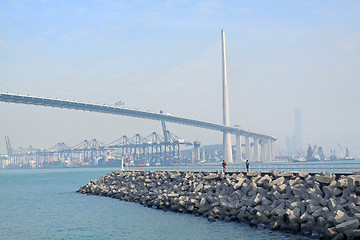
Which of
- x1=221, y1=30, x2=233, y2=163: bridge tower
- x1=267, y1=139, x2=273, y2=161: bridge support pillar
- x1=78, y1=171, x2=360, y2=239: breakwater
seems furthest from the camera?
x1=267, y1=139, x2=273, y2=161: bridge support pillar

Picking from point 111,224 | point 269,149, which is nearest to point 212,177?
point 111,224

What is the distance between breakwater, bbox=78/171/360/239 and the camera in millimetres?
16453

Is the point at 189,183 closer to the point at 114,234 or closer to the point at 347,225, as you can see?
the point at 114,234

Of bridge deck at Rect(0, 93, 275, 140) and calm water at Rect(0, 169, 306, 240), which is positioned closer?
calm water at Rect(0, 169, 306, 240)

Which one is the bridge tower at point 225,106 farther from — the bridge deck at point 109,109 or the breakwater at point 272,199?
the breakwater at point 272,199

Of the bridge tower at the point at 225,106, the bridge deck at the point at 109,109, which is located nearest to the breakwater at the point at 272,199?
the bridge deck at the point at 109,109

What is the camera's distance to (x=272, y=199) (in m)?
20.7

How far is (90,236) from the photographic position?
64.2 ft

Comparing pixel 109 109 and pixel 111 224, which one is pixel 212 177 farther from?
pixel 109 109

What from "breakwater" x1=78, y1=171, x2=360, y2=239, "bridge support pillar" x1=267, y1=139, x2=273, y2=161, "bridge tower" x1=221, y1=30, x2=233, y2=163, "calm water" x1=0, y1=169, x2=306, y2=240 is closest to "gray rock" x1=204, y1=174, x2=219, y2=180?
"breakwater" x1=78, y1=171, x2=360, y2=239

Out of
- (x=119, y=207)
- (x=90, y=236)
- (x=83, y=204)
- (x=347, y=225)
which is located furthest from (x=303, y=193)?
(x=83, y=204)

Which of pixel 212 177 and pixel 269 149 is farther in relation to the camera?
pixel 269 149

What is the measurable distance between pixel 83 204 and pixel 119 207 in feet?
12.4

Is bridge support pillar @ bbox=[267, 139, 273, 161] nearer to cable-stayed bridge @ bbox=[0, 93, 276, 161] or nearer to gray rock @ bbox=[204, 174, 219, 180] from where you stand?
cable-stayed bridge @ bbox=[0, 93, 276, 161]
